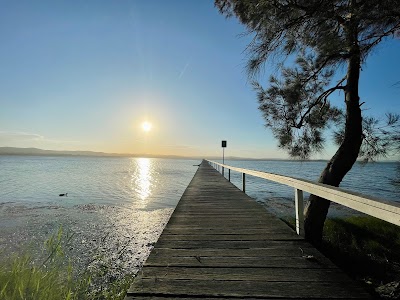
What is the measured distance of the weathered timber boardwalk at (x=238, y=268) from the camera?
6.10 feet

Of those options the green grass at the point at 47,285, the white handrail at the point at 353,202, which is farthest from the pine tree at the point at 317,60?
the green grass at the point at 47,285

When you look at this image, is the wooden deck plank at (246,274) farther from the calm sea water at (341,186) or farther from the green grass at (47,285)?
the calm sea water at (341,186)

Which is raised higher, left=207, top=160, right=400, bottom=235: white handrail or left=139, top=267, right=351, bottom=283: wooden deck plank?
left=207, top=160, right=400, bottom=235: white handrail

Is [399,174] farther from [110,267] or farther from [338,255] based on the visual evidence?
[110,267]

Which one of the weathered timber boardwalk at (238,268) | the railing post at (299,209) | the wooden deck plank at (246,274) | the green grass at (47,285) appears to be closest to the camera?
the weathered timber boardwalk at (238,268)

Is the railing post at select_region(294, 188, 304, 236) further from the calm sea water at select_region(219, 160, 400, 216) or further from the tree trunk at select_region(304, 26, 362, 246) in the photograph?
the tree trunk at select_region(304, 26, 362, 246)

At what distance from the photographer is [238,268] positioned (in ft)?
7.45

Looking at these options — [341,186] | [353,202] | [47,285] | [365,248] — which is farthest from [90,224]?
[341,186]

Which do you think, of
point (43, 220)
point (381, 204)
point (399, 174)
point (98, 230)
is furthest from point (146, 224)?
point (381, 204)

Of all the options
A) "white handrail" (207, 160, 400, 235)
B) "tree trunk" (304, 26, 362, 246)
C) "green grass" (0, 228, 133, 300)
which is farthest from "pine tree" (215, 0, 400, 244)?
"green grass" (0, 228, 133, 300)

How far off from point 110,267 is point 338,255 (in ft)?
16.3

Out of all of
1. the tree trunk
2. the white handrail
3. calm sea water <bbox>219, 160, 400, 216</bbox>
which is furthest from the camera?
the tree trunk

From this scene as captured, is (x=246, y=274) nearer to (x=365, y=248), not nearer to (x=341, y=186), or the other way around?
(x=365, y=248)

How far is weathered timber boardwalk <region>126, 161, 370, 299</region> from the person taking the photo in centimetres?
186
